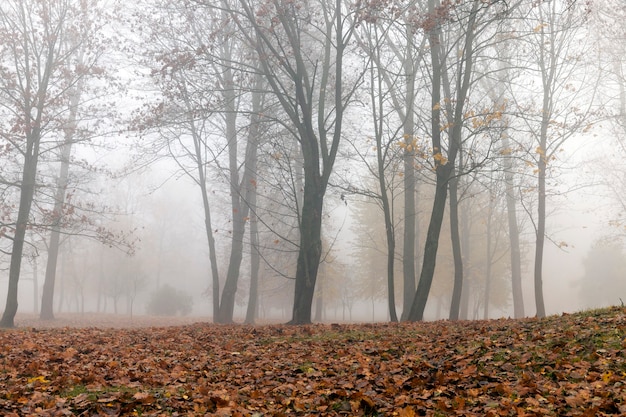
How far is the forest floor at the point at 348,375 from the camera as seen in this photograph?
194 inches

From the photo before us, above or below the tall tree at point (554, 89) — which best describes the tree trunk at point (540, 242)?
below

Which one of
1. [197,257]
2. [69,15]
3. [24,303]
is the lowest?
[24,303]

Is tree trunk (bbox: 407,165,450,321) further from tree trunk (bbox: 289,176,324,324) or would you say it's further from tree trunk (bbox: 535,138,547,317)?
tree trunk (bbox: 535,138,547,317)

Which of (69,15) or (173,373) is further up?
(69,15)

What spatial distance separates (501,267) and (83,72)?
1004 inches

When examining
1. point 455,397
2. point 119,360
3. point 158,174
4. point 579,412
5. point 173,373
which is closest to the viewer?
point 579,412

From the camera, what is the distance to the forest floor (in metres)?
4.94

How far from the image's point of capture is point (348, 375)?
6094 millimetres

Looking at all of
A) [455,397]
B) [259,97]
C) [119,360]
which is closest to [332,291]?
[259,97]

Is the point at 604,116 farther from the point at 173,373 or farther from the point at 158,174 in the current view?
the point at 158,174

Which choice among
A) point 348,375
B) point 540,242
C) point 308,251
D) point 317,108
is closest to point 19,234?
point 308,251

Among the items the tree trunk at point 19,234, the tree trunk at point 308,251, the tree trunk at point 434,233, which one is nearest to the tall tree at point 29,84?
the tree trunk at point 19,234

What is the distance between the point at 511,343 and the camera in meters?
6.92

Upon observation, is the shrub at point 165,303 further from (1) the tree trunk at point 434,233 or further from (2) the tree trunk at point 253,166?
(1) the tree trunk at point 434,233
